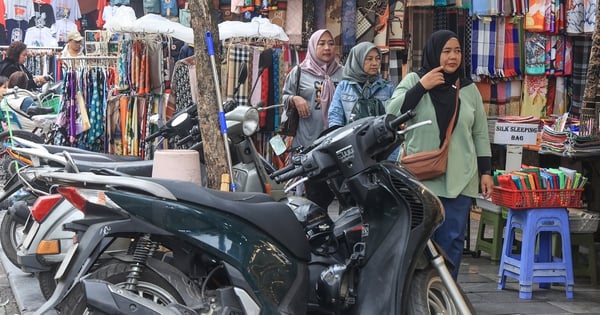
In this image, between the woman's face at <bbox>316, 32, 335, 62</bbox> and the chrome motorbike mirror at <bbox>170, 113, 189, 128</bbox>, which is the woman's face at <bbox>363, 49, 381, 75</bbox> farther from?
the chrome motorbike mirror at <bbox>170, 113, 189, 128</bbox>

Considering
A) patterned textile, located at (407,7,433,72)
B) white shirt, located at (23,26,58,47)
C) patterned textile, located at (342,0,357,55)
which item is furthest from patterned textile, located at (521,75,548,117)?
white shirt, located at (23,26,58,47)

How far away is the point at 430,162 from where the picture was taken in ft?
17.0

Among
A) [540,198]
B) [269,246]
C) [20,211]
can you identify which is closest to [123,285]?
[269,246]

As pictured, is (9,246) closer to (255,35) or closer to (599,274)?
(255,35)

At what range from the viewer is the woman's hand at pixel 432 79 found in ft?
16.6

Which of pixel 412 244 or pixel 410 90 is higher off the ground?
pixel 410 90

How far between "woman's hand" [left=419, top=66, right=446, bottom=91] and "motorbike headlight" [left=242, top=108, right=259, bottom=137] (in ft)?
5.21

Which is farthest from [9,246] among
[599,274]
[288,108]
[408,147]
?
[599,274]

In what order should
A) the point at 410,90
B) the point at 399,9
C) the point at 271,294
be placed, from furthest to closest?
the point at 399,9
the point at 410,90
the point at 271,294

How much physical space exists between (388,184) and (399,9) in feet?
20.7

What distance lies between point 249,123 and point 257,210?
234cm

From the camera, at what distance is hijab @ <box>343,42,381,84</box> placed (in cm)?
629

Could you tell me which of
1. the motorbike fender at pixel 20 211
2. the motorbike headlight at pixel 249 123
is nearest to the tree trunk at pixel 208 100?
the motorbike headlight at pixel 249 123

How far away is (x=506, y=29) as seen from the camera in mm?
9383
